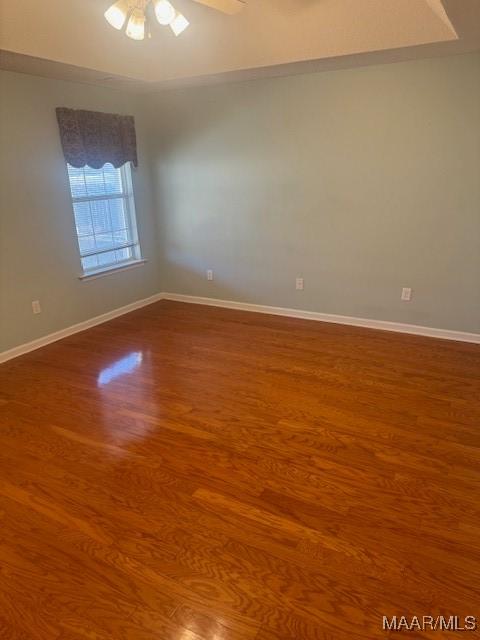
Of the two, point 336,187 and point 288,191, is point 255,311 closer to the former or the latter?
point 288,191

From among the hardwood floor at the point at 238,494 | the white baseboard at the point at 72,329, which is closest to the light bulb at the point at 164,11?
the hardwood floor at the point at 238,494

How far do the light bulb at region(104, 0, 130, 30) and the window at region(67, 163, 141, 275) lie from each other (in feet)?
5.31

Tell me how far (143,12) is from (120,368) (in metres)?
2.38

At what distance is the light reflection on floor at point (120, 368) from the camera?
3160mm

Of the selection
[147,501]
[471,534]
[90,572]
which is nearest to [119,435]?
[147,501]

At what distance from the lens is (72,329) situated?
4.07 m

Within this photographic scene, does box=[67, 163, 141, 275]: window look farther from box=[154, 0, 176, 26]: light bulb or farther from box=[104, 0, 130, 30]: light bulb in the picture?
box=[154, 0, 176, 26]: light bulb

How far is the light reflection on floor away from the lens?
3.16 meters

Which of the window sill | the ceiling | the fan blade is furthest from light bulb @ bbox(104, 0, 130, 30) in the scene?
the window sill

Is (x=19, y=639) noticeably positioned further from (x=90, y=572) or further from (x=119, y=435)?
(x=119, y=435)

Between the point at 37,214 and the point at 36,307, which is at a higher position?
the point at 37,214

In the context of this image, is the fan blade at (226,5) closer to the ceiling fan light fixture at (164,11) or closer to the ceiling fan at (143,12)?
the ceiling fan at (143,12)

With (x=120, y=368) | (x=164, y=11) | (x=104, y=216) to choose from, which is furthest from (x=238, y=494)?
(x=104, y=216)

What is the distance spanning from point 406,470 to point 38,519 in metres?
1.76
